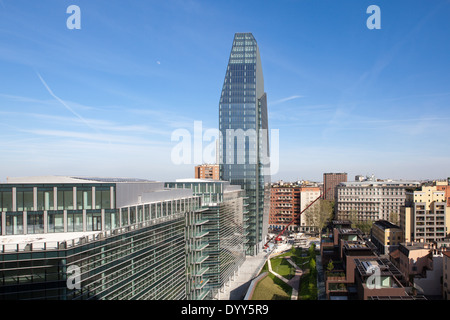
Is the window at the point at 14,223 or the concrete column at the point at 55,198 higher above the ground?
the concrete column at the point at 55,198

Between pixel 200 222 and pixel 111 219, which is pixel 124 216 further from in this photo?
pixel 200 222

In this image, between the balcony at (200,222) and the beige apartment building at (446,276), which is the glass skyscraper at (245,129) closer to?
the balcony at (200,222)

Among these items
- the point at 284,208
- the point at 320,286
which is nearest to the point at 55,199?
the point at 320,286

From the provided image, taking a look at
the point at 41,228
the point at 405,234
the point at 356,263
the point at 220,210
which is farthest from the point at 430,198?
the point at 41,228

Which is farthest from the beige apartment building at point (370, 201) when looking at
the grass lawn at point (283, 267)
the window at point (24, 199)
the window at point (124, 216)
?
the window at point (24, 199)

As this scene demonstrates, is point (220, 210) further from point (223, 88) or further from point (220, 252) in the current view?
point (223, 88)

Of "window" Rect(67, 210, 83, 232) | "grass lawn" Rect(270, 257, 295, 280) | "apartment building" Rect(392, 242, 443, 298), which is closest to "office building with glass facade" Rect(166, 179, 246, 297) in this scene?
"grass lawn" Rect(270, 257, 295, 280)

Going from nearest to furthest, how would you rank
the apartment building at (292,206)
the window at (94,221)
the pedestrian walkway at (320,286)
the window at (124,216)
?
the window at (94,221)
the window at (124,216)
the pedestrian walkway at (320,286)
the apartment building at (292,206)
